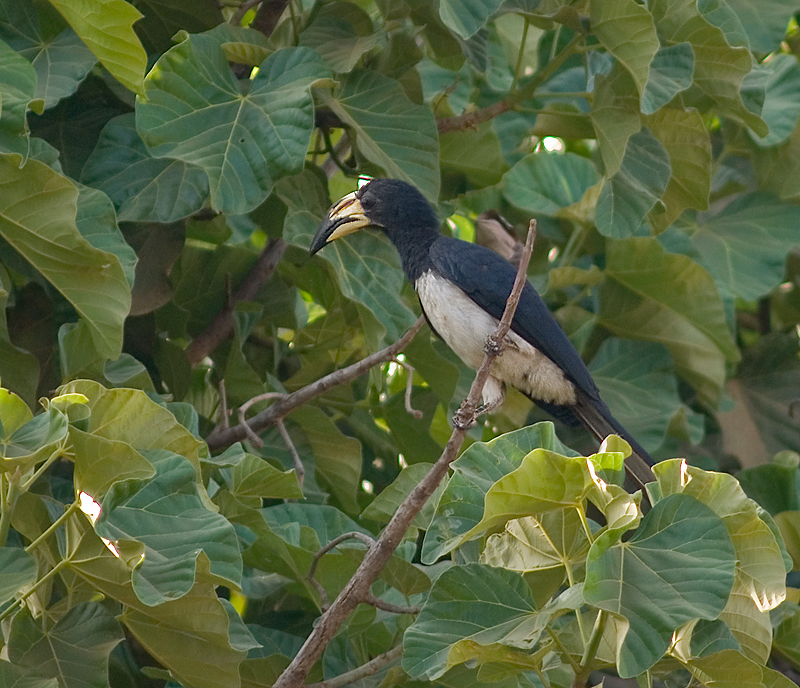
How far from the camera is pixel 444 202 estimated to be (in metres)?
3.16

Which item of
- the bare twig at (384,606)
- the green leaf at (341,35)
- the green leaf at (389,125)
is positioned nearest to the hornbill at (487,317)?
the green leaf at (389,125)

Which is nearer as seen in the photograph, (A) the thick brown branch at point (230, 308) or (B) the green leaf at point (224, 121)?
(B) the green leaf at point (224, 121)

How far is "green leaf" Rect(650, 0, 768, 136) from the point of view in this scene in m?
2.60

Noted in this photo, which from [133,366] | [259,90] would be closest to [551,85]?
[259,90]

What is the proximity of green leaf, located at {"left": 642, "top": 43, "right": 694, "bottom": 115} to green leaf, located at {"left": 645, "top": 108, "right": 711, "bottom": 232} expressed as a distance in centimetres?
22

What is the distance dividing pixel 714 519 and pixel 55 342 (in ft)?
5.52

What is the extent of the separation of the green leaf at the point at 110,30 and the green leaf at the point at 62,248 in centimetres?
31

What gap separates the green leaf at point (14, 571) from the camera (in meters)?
1.52

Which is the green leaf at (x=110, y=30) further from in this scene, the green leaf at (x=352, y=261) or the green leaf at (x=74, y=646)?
the green leaf at (x=74, y=646)

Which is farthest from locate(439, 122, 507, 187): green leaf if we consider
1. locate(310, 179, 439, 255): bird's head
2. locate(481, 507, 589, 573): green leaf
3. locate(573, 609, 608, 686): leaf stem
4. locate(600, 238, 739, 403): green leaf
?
locate(573, 609, 608, 686): leaf stem

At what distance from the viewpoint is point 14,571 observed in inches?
60.8

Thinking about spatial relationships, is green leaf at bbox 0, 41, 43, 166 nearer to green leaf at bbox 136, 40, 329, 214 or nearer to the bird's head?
green leaf at bbox 136, 40, 329, 214

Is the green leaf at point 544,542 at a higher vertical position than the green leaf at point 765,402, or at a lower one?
higher

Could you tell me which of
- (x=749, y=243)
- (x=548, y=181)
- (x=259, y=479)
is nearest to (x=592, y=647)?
(x=259, y=479)
